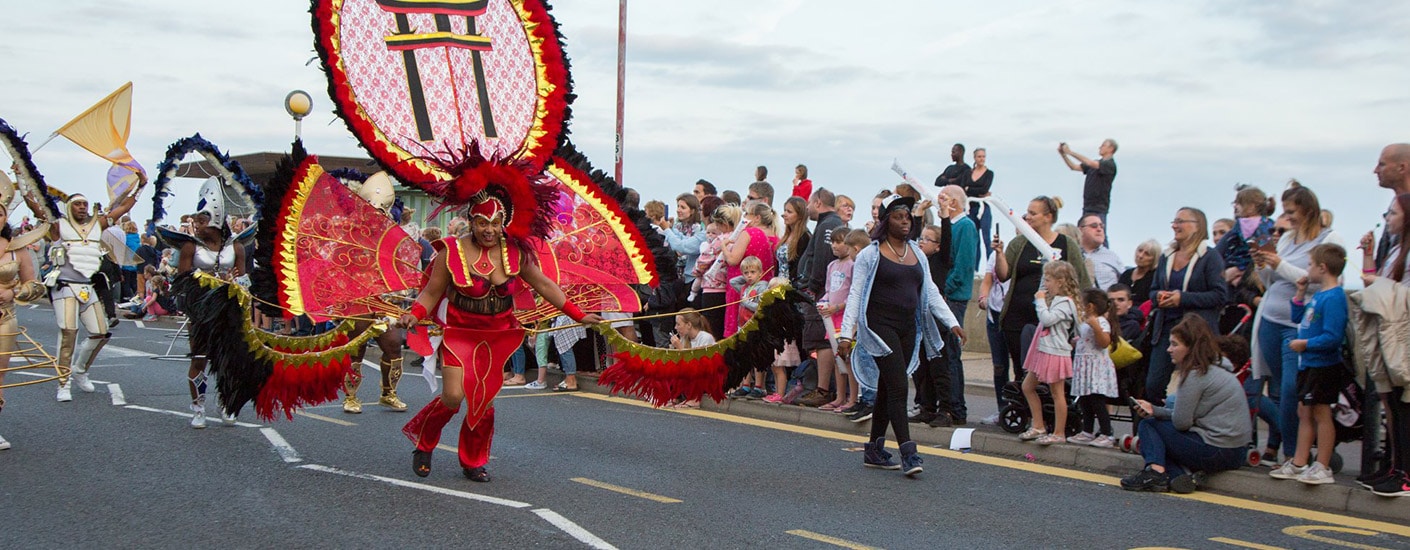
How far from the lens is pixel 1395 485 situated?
7.38m

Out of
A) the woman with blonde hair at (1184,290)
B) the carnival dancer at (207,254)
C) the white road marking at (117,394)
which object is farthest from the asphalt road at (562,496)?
the woman with blonde hair at (1184,290)

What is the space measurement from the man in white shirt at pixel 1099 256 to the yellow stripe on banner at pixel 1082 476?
2429 millimetres

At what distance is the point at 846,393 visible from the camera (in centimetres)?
1139

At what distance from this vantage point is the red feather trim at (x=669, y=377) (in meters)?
8.60

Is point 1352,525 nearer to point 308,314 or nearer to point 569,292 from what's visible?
point 569,292

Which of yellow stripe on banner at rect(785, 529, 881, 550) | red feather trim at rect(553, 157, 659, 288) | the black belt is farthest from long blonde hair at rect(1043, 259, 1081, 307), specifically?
the black belt

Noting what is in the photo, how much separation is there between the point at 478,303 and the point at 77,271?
556 cm

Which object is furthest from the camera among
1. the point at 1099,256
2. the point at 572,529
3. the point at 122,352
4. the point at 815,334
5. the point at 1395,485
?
the point at 122,352

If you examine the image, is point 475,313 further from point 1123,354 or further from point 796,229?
point 796,229

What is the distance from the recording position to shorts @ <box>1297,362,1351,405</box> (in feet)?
25.5

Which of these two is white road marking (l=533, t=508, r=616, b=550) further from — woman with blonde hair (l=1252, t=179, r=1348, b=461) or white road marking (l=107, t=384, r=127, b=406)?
white road marking (l=107, t=384, r=127, b=406)

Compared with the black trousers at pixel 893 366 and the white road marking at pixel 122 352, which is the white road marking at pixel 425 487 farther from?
the white road marking at pixel 122 352

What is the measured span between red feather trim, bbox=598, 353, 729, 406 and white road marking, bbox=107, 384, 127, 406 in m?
5.36

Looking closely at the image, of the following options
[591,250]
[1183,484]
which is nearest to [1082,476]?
[1183,484]
